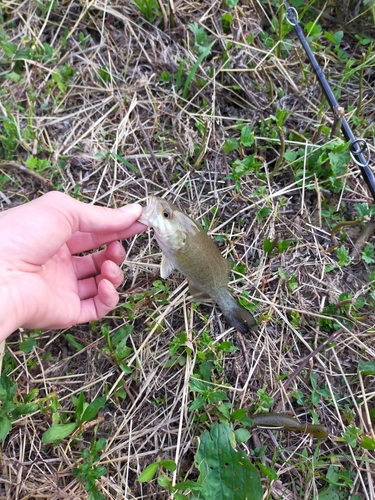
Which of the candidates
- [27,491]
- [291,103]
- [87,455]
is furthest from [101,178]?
[27,491]

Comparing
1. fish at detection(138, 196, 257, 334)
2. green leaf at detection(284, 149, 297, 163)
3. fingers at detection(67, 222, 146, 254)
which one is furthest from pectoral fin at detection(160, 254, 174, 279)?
green leaf at detection(284, 149, 297, 163)

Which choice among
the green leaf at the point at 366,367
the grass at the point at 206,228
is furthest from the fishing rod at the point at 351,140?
the green leaf at the point at 366,367

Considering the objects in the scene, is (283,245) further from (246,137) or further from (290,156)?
(246,137)

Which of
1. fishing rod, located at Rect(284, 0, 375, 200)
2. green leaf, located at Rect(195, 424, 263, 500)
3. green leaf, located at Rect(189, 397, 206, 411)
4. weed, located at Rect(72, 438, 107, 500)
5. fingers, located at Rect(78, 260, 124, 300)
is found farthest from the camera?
fishing rod, located at Rect(284, 0, 375, 200)

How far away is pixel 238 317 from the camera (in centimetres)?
282

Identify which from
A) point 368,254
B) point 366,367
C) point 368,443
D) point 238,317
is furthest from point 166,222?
point 368,443

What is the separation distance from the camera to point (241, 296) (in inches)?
115

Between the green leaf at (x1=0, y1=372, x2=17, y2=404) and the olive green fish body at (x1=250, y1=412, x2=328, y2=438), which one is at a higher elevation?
the green leaf at (x1=0, y1=372, x2=17, y2=404)

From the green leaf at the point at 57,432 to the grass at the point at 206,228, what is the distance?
0.01 m

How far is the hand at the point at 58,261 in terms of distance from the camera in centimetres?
224

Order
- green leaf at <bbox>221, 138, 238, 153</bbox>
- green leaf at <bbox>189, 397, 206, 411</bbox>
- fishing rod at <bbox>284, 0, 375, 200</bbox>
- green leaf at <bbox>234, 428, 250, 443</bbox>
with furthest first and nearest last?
green leaf at <bbox>221, 138, 238, 153</bbox> < fishing rod at <bbox>284, 0, 375, 200</bbox> < green leaf at <bbox>189, 397, 206, 411</bbox> < green leaf at <bbox>234, 428, 250, 443</bbox>

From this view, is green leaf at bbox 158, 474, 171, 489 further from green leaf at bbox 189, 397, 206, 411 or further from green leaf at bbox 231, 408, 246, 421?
green leaf at bbox 231, 408, 246, 421

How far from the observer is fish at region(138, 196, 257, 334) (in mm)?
2584

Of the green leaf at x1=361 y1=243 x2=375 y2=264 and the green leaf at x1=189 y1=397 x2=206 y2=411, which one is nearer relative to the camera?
the green leaf at x1=189 y1=397 x2=206 y2=411
